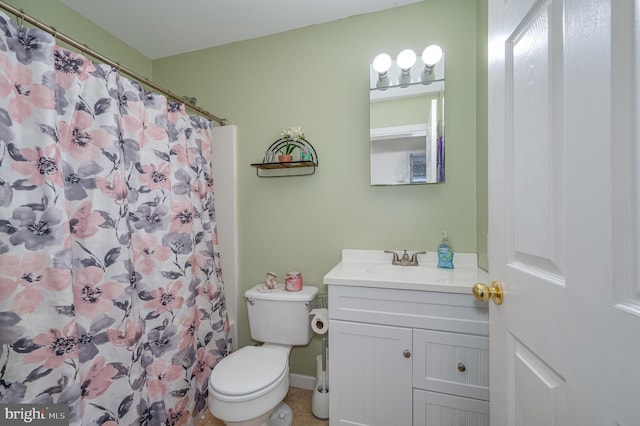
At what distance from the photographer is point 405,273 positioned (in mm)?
1322

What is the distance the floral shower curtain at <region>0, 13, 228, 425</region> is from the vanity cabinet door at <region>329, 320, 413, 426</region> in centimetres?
90

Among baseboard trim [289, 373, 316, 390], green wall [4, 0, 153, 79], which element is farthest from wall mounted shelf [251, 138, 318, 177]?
baseboard trim [289, 373, 316, 390]

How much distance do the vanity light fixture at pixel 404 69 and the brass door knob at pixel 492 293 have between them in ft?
4.01

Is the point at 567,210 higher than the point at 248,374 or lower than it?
higher

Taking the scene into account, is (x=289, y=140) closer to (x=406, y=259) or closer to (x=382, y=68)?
(x=382, y=68)

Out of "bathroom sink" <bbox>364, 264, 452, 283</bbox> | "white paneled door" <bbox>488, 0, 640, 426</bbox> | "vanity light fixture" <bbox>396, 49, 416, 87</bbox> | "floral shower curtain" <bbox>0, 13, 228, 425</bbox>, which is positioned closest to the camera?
"white paneled door" <bbox>488, 0, 640, 426</bbox>

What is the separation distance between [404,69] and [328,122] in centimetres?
54

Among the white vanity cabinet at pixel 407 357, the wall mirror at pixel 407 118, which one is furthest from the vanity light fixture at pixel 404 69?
the white vanity cabinet at pixel 407 357

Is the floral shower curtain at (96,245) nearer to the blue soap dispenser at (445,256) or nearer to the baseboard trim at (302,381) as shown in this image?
the baseboard trim at (302,381)

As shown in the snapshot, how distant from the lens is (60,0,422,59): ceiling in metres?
1.51

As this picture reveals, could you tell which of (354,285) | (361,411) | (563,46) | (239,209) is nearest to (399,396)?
(361,411)

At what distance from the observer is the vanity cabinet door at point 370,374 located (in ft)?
3.79

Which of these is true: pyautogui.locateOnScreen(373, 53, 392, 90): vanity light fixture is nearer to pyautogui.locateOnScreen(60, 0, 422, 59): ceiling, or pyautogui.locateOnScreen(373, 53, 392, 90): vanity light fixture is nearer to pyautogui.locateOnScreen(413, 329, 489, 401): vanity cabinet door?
pyautogui.locateOnScreen(60, 0, 422, 59): ceiling

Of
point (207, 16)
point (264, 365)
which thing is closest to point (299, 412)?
point (264, 365)
